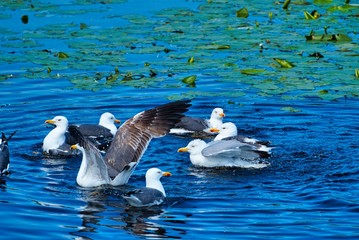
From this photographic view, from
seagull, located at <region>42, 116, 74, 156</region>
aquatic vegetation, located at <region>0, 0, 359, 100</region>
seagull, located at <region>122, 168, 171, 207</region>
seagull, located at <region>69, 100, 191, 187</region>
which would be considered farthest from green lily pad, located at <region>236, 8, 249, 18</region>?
seagull, located at <region>122, 168, 171, 207</region>

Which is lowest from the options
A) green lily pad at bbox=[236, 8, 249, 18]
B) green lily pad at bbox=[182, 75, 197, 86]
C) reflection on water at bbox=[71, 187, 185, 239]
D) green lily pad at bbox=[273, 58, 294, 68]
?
reflection on water at bbox=[71, 187, 185, 239]

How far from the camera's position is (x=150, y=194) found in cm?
1242

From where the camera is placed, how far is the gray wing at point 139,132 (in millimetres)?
13812

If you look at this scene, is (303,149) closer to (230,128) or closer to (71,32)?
(230,128)

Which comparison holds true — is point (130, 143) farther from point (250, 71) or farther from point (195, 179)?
point (250, 71)

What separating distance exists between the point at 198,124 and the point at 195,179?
8.26 ft

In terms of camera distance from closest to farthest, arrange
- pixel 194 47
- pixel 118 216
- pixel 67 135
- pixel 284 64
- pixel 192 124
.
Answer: pixel 118 216 → pixel 67 135 → pixel 192 124 → pixel 284 64 → pixel 194 47

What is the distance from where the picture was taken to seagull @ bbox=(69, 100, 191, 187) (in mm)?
13383

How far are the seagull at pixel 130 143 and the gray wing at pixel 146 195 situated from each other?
0.93m

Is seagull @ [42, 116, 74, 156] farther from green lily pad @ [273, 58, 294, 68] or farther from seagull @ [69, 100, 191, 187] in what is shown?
green lily pad @ [273, 58, 294, 68]

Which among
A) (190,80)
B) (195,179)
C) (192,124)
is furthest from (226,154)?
(190,80)

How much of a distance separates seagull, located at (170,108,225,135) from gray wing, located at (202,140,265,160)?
1650 mm

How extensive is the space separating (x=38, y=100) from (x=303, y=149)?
5252 mm

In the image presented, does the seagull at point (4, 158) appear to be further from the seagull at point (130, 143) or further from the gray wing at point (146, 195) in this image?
the gray wing at point (146, 195)
